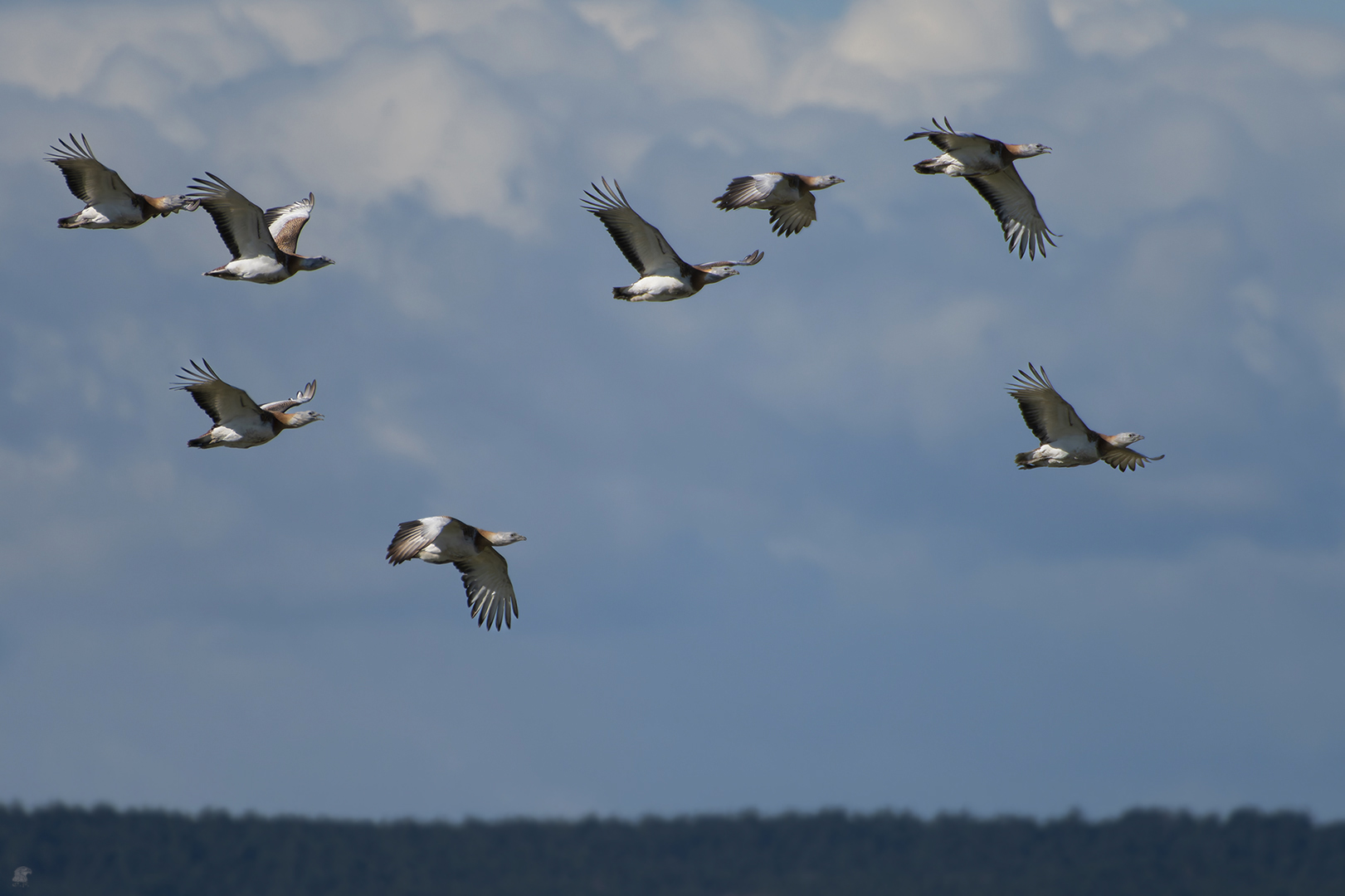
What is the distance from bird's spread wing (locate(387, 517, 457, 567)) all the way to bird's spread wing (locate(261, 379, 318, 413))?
707 centimetres

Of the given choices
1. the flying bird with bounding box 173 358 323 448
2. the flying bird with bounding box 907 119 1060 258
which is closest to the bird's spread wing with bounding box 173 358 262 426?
the flying bird with bounding box 173 358 323 448

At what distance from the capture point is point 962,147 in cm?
4197

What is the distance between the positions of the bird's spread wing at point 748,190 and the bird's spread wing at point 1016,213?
4928 millimetres

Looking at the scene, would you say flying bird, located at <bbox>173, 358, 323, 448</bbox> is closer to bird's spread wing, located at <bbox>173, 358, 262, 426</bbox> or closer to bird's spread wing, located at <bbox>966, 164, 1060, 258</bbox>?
bird's spread wing, located at <bbox>173, 358, 262, 426</bbox>

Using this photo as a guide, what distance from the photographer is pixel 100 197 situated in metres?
43.7

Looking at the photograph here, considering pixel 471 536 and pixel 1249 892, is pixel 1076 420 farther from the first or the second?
pixel 1249 892

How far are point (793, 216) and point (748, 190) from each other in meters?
2.94

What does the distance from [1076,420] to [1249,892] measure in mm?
126958

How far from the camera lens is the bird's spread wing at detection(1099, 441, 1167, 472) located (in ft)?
134

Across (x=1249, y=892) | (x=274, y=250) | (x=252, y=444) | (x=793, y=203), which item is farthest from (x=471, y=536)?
(x=1249, y=892)

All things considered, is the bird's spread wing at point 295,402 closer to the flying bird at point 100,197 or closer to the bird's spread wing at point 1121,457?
the flying bird at point 100,197

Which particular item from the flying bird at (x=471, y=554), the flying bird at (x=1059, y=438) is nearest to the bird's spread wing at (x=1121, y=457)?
the flying bird at (x=1059, y=438)

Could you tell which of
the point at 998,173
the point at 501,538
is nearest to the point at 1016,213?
the point at 998,173

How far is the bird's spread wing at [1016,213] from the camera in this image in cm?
4453
